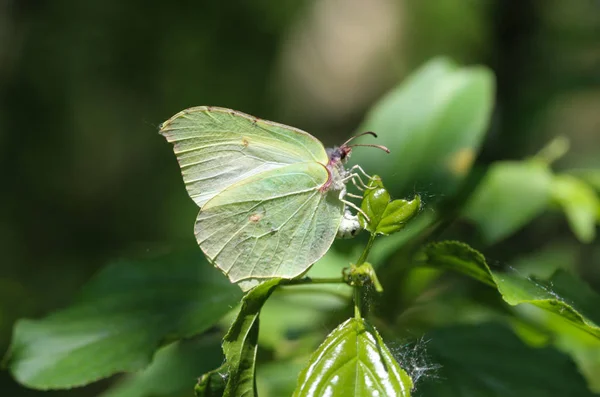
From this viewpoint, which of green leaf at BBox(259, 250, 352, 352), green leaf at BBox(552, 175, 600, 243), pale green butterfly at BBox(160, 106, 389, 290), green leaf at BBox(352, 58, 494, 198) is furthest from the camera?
green leaf at BBox(552, 175, 600, 243)

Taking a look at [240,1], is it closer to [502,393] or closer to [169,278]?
[169,278]

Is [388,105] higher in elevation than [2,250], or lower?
higher

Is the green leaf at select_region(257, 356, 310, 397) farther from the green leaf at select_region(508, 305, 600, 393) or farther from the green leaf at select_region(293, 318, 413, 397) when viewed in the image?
the green leaf at select_region(508, 305, 600, 393)

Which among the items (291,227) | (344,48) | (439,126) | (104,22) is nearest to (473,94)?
(439,126)

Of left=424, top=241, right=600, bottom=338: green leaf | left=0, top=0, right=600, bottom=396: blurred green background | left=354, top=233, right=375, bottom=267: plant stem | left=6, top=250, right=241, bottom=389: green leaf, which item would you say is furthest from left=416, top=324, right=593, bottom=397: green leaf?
left=0, top=0, right=600, bottom=396: blurred green background

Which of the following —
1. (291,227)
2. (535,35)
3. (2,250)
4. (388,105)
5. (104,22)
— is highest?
(535,35)

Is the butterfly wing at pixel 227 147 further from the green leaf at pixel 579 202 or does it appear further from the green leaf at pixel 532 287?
the green leaf at pixel 579 202

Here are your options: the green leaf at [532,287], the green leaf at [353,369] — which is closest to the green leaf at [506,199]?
the green leaf at [532,287]
